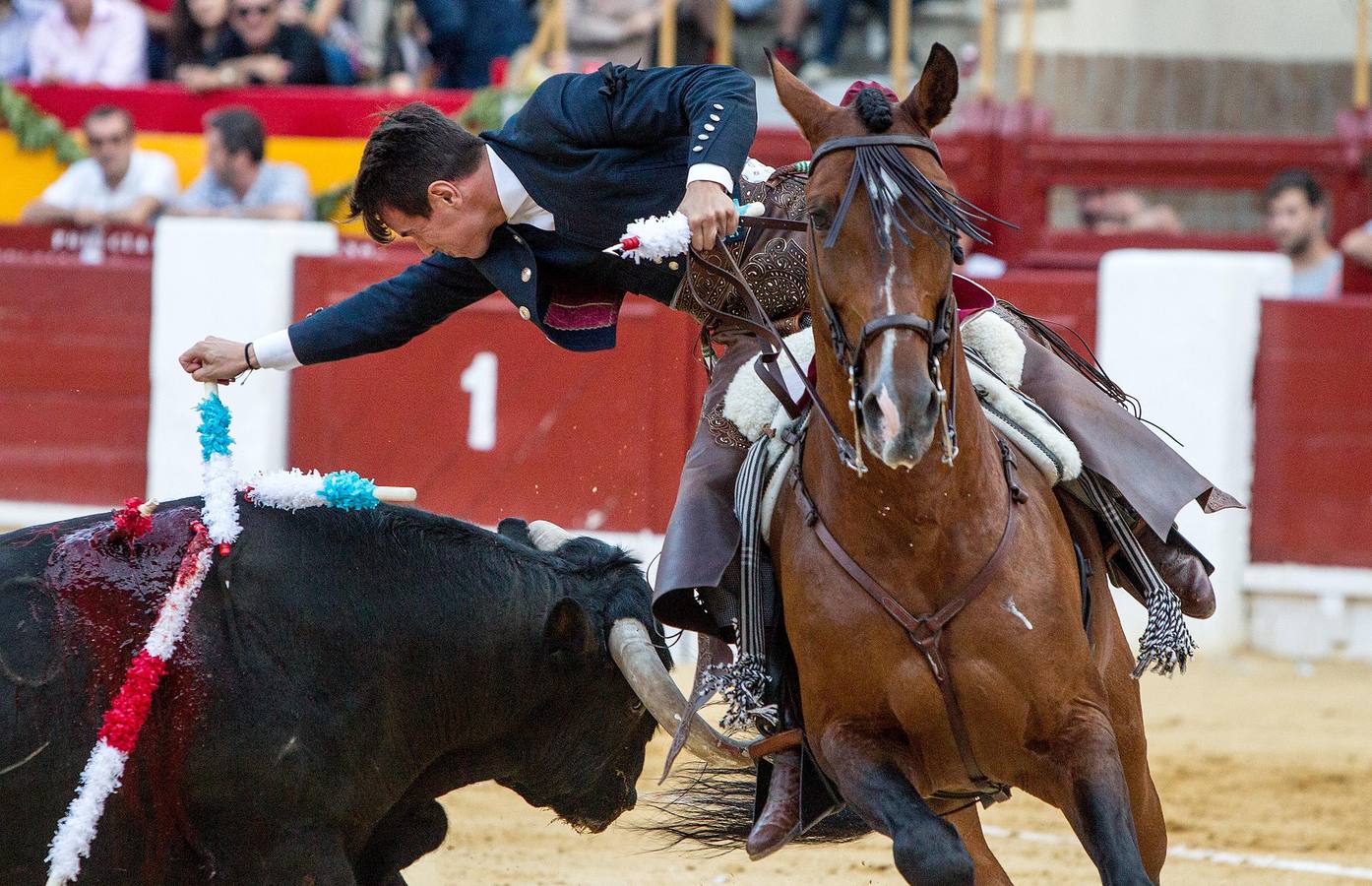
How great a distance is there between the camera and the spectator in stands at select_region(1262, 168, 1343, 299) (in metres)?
8.27

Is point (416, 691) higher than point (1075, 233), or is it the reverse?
point (1075, 233)

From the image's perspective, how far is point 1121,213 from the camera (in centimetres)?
955

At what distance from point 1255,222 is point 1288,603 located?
8.95 feet

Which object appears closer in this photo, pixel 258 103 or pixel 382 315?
pixel 382 315

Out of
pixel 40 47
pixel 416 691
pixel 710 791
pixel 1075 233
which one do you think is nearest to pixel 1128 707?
pixel 710 791

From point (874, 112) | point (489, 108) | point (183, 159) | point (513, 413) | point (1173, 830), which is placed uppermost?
point (489, 108)

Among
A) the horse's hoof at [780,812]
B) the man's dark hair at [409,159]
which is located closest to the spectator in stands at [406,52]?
the man's dark hair at [409,159]

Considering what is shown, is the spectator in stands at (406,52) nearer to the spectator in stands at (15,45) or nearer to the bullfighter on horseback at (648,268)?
the spectator in stands at (15,45)

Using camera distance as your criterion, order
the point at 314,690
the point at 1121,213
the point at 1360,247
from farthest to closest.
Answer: the point at 1121,213 → the point at 1360,247 → the point at 314,690

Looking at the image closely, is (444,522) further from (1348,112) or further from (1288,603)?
(1348,112)

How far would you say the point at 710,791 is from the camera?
13.1 feet

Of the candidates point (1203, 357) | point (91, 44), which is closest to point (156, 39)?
point (91, 44)

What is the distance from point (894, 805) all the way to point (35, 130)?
7.90 meters

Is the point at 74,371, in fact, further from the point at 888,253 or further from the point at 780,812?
the point at 888,253
